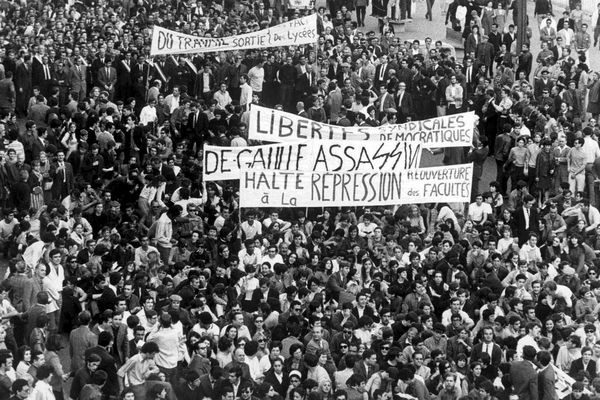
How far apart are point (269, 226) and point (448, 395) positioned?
6170 millimetres

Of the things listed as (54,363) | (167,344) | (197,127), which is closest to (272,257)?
(167,344)

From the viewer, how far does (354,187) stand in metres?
23.5

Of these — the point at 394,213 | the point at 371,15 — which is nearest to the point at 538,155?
the point at 394,213

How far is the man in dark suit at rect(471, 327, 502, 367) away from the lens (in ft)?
63.8

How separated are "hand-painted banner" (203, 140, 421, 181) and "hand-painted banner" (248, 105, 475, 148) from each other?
99 cm

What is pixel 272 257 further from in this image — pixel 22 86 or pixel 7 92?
pixel 22 86

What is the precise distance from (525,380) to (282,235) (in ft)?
18.5

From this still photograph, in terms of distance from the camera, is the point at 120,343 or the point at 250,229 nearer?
the point at 120,343

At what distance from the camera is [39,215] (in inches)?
941


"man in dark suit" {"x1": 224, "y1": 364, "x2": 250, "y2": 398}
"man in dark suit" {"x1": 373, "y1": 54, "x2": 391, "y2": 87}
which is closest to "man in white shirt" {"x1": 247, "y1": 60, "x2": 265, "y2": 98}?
"man in dark suit" {"x1": 373, "y1": 54, "x2": 391, "y2": 87}

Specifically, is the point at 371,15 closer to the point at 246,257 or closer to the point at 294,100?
the point at 294,100

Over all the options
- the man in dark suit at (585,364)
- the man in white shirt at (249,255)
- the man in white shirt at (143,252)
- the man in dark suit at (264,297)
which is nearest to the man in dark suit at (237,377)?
the man in dark suit at (264,297)

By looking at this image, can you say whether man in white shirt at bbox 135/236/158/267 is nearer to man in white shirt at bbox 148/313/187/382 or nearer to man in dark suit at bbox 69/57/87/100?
man in white shirt at bbox 148/313/187/382

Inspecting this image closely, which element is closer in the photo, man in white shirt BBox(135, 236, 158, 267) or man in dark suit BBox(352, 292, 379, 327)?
man in dark suit BBox(352, 292, 379, 327)
